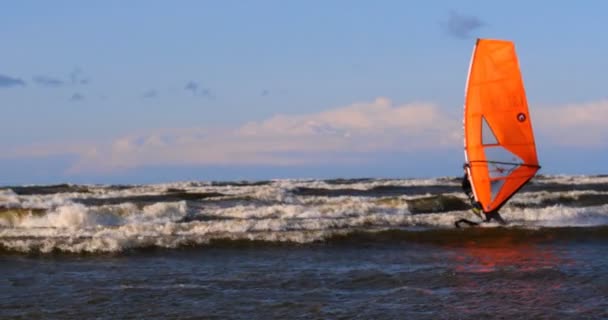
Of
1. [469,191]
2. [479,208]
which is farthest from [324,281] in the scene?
[469,191]

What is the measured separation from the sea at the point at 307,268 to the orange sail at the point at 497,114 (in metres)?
→ 1.73

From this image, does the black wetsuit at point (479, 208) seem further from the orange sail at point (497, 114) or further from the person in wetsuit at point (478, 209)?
the orange sail at point (497, 114)

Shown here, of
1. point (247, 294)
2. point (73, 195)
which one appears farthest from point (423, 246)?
point (73, 195)

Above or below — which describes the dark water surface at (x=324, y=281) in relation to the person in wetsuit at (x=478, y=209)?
below

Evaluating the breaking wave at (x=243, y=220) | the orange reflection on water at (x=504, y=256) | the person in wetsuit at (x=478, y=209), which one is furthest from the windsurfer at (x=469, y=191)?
the orange reflection on water at (x=504, y=256)

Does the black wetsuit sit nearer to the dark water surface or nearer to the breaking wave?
the breaking wave

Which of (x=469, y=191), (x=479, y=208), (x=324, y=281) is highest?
(x=469, y=191)

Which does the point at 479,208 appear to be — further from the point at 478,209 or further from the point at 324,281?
the point at 324,281

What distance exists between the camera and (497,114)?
1841cm

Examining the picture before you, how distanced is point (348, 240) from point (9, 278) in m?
7.50

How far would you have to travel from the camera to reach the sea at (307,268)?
1020cm

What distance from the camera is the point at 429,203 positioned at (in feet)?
95.0

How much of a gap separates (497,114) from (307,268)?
7.38 meters

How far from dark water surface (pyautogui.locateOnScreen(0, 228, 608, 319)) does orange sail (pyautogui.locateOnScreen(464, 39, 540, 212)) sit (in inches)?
93.3
